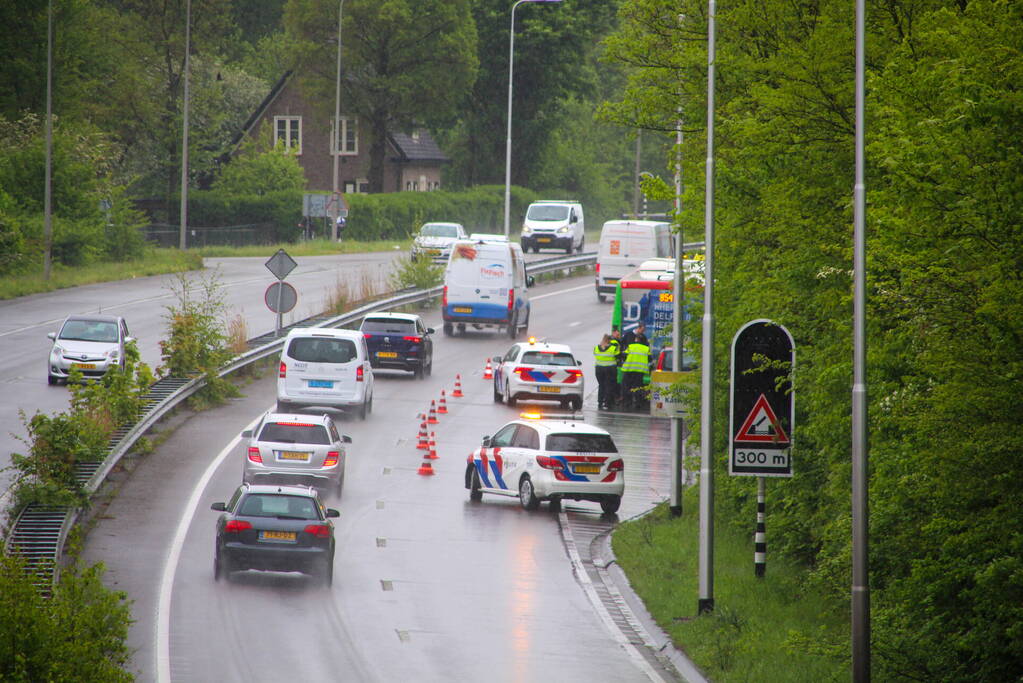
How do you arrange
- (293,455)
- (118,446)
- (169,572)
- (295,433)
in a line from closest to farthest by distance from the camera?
(169,572) < (293,455) < (295,433) < (118,446)

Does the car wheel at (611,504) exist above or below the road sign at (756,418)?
below

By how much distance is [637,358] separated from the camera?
37250 millimetres

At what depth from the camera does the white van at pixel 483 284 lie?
145 ft

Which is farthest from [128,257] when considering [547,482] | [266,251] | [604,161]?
[604,161]

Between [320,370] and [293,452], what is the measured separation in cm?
702

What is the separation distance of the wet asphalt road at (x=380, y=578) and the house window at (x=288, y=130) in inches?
2254

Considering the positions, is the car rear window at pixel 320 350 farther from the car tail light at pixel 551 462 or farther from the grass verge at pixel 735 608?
the grass verge at pixel 735 608

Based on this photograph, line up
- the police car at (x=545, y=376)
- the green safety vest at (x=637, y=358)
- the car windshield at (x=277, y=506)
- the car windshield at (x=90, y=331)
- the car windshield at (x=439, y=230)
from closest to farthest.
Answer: the car windshield at (x=277, y=506) < the car windshield at (x=90, y=331) < the police car at (x=545, y=376) < the green safety vest at (x=637, y=358) < the car windshield at (x=439, y=230)

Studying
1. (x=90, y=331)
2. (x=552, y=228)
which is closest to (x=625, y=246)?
(x=552, y=228)

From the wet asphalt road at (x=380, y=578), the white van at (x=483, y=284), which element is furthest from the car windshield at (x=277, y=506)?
the white van at (x=483, y=284)

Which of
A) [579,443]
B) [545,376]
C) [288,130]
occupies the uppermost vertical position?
[288,130]

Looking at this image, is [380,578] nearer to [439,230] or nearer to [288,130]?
[439,230]

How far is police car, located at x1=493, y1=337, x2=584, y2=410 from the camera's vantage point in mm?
36219

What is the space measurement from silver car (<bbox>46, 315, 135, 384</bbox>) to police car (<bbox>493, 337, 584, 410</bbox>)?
8.76 metres
